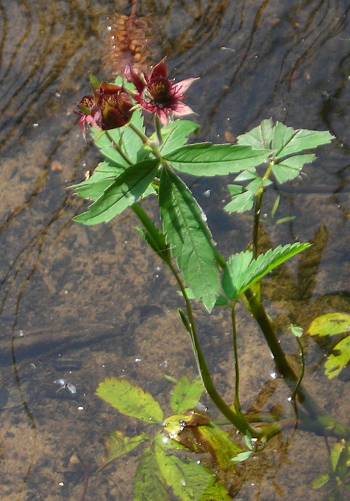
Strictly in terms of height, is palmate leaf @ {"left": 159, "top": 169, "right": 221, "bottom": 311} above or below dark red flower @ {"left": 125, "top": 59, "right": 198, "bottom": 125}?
below

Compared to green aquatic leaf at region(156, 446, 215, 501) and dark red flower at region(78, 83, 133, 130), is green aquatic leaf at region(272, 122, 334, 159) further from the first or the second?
green aquatic leaf at region(156, 446, 215, 501)

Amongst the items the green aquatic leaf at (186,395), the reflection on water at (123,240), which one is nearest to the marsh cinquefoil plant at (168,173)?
the green aquatic leaf at (186,395)

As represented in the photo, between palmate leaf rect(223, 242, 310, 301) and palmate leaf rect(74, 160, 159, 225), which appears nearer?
palmate leaf rect(74, 160, 159, 225)

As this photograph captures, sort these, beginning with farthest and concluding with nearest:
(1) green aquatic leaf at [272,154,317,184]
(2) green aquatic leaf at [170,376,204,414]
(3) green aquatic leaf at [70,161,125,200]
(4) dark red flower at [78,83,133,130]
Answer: (2) green aquatic leaf at [170,376,204,414] < (1) green aquatic leaf at [272,154,317,184] < (3) green aquatic leaf at [70,161,125,200] < (4) dark red flower at [78,83,133,130]

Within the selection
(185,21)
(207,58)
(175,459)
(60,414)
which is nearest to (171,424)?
(175,459)

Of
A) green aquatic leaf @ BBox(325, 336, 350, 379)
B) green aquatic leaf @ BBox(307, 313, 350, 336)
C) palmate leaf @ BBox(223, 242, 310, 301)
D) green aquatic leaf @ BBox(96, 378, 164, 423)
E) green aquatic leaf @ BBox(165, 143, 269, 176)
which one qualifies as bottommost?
green aquatic leaf @ BBox(325, 336, 350, 379)

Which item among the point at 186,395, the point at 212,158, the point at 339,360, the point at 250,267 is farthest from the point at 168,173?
the point at 339,360


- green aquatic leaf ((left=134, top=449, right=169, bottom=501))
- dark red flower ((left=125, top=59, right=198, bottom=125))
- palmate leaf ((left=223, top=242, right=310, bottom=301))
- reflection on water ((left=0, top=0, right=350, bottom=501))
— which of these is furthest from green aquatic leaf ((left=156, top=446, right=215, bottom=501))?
dark red flower ((left=125, top=59, right=198, bottom=125))
